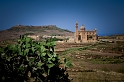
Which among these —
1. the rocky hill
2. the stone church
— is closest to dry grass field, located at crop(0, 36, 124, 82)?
the stone church

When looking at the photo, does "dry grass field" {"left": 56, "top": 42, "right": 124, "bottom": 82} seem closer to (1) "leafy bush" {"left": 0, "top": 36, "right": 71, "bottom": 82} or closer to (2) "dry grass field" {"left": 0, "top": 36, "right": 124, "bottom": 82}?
(2) "dry grass field" {"left": 0, "top": 36, "right": 124, "bottom": 82}

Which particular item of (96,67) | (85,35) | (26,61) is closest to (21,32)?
(85,35)

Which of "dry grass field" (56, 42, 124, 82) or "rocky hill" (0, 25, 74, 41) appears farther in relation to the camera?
"rocky hill" (0, 25, 74, 41)

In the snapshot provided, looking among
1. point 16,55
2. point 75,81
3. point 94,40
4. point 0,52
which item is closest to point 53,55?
point 16,55

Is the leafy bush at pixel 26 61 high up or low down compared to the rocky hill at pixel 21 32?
down

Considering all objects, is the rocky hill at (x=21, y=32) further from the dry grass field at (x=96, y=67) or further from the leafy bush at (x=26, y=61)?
the leafy bush at (x=26, y=61)

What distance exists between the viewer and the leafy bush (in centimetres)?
725

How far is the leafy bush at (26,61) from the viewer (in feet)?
23.8

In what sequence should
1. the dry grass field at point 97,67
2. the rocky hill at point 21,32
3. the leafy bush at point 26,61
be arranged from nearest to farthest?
the leafy bush at point 26,61 → the dry grass field at point 97,67 → the rocky hill at point 21,32

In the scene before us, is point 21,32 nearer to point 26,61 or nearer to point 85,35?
point 85,35

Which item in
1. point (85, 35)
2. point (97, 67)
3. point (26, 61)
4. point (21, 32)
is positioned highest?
point (21, 32)

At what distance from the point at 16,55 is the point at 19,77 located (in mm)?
1161

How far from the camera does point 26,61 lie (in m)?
7.86

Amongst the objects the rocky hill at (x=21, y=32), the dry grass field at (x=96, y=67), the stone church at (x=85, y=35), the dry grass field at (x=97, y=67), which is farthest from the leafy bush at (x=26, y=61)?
the rocky hill at (x=21, y=32)
